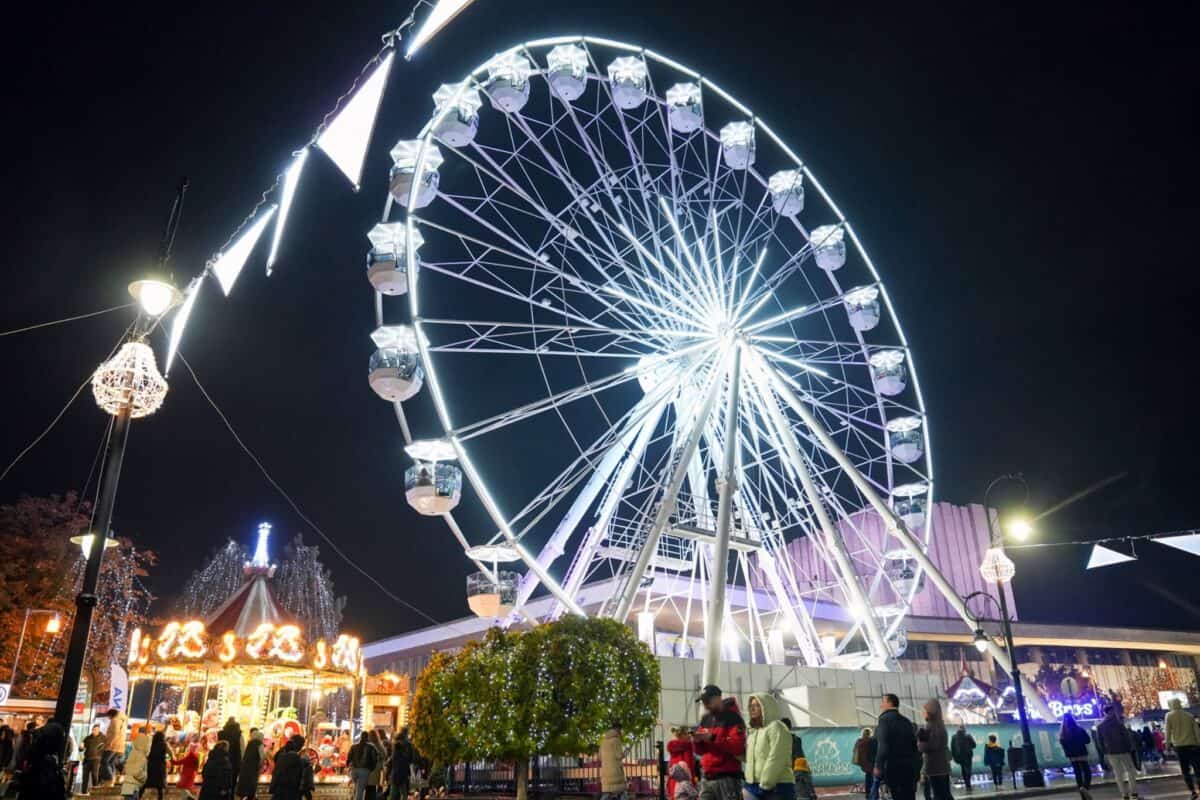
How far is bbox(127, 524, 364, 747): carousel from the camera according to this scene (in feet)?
76.5

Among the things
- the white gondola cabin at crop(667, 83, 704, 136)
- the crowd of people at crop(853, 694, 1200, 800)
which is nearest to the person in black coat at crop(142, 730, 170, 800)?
the crowd of people at crop(853, 694, 1200, 800)

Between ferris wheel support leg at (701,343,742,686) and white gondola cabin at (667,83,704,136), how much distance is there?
610 centimetres

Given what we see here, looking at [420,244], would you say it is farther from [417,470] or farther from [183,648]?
[183,648]

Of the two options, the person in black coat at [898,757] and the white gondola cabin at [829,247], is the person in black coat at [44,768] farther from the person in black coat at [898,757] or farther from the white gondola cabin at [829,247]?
the white gondola cabin at [829,247]

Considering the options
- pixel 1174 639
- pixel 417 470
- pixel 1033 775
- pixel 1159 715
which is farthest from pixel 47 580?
pixel 1174 639

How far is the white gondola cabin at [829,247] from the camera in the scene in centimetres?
2459

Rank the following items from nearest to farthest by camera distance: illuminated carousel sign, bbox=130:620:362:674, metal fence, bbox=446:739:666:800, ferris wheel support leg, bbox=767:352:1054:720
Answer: metal fence, bbox=446:739:666:800 → ferris wheel support leg, bbox=767:352:1054:720 → illuminated carousel sign, bbox=130:620:362:674

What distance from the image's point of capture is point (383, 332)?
60.0 feet

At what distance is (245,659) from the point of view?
930 inches

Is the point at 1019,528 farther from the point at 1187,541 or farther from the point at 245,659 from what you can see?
the point at 245,659

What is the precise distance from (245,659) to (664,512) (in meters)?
12.5

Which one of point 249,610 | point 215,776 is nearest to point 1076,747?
point 215,776

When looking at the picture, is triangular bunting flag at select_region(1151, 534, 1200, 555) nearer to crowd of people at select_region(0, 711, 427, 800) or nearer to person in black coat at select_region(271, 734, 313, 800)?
crowd of people at select_region(0, 711, 427, 800)

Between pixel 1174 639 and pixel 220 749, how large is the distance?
6324 centimetres
